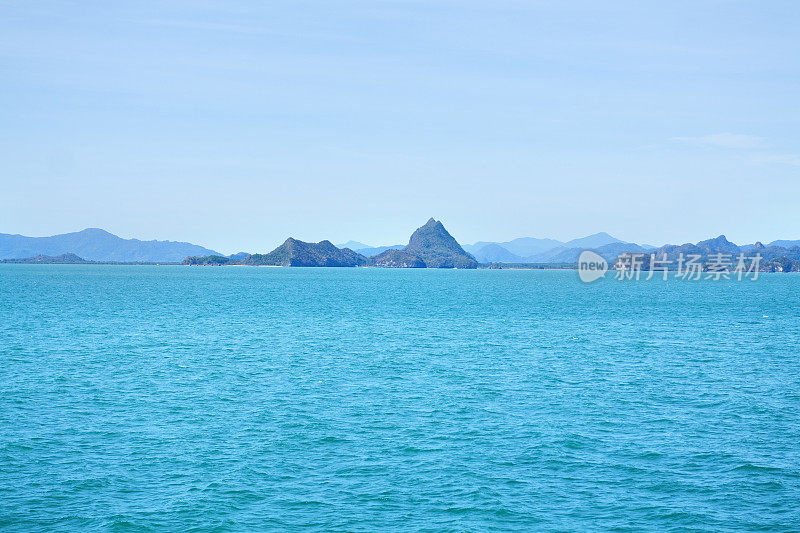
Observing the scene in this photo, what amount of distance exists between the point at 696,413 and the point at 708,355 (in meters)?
25.7

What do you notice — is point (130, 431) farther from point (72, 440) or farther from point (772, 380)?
point (772, 380)

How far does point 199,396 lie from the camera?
42062mm

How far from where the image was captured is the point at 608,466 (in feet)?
94.8

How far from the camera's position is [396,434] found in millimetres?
33656

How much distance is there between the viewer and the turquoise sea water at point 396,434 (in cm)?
2422

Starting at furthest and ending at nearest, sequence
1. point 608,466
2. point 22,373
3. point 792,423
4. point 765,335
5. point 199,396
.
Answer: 1. point 765,335
2. point 22,373
3. point 199,396
4. point 792,423
5. point 608,466

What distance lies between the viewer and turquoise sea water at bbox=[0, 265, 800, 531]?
24.2 metres

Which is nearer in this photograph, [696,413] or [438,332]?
[696,413]

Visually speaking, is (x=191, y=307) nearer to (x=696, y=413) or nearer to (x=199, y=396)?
(x=199, y=396)

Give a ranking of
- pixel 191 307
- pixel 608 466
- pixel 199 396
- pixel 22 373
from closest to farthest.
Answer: pixel 608 466 → pixel 199 396 → pixel 22 373 → pixel 191 307

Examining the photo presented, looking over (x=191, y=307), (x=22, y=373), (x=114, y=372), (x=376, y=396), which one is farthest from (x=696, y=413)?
(x=191, y=307)

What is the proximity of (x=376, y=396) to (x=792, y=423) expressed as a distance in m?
23.7

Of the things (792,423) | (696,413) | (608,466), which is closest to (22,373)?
(608,466)

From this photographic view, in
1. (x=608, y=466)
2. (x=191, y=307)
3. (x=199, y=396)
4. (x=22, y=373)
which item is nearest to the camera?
(x=608, y=466)
